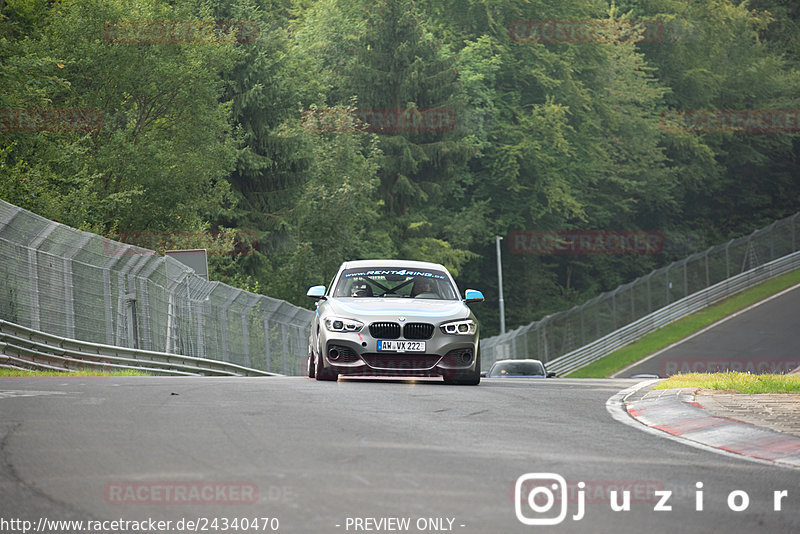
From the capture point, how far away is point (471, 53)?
257ft

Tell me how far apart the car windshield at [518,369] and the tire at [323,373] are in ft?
48.6

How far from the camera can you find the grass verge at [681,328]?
170ft

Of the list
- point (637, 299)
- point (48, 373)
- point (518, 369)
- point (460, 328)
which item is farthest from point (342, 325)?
point (637, 299)

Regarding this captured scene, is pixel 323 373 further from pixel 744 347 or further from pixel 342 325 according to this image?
pixel 744 347

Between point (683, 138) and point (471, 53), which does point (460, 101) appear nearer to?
point (471, 53)

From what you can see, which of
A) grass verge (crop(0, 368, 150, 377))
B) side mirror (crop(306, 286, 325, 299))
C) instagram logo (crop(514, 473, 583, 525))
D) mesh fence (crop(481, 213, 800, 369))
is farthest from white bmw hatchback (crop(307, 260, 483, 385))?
mesh fence (crop(481, 213, 800, 369))

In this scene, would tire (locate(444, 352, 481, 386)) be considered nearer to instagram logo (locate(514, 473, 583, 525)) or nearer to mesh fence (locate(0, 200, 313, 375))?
mesh fence (locate(0, 200, 313, 375))

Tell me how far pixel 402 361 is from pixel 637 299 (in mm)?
44149

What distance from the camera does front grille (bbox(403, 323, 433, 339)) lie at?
15516mm

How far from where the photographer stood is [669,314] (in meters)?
58.6

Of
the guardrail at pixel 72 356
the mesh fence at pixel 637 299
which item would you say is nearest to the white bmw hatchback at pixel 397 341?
the guardrail at pixel 72 356

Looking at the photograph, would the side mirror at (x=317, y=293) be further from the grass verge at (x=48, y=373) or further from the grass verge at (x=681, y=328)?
the grass verge at (x=681, y=328)

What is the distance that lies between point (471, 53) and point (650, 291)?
987 inches

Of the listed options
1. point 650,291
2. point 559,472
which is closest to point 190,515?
point 559,472
